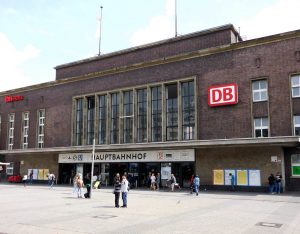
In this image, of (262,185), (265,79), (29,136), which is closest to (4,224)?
(262,185)

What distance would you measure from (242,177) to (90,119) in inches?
783

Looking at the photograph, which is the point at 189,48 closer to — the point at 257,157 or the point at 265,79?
the point at 265,79

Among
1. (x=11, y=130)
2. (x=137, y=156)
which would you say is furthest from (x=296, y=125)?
(x=11, y=130)

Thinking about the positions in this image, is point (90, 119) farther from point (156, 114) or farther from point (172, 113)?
point (172, 113)

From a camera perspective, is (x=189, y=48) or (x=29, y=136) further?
(x=29, y=136)

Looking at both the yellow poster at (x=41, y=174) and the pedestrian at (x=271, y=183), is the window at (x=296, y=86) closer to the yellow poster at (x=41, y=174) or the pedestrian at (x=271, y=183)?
the pedestrian at (x=271, y=183)

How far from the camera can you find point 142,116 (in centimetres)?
3856

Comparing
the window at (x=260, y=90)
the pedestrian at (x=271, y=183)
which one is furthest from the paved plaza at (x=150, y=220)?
the window at (x=260, y=90)

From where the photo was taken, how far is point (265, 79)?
3131 cm

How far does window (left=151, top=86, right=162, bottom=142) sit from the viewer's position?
37.3m

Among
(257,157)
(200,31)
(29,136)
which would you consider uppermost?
(200,31)

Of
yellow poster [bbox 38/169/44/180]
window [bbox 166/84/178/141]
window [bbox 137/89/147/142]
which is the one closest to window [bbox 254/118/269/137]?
window [bbox 166/84/178/141]

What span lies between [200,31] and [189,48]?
203 centimetres

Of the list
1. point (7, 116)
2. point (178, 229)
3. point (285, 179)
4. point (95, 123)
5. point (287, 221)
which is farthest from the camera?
point (7, 116)
